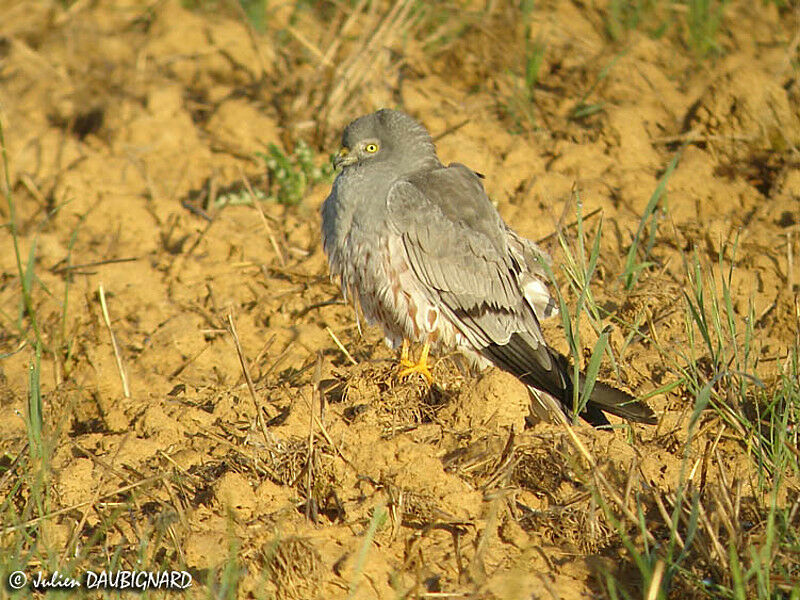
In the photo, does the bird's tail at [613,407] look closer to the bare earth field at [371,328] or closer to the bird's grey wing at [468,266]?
the bare earth field at [371,328]

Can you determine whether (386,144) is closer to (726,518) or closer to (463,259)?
(463,259)

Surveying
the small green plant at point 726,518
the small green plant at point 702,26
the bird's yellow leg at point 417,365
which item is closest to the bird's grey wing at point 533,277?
the bird's yellow leg at point 417,365

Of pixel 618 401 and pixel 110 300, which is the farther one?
pixel 110 300

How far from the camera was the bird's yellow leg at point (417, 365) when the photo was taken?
4.54 metres

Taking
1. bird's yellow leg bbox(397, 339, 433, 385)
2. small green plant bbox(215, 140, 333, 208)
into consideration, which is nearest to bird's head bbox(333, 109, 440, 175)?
bird's yellow leg bbox(397, 339, 433, 385)

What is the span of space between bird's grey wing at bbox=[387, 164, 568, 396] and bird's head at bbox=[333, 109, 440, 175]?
0.54 feet

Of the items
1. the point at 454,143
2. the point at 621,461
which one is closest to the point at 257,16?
the point at 454,143

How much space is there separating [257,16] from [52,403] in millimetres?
3843

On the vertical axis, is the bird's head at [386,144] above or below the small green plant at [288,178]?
above

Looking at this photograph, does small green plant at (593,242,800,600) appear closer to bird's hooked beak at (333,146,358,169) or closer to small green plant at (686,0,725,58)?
bird's hooked beak at (333,146,358,169)

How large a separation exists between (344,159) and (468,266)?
838mm

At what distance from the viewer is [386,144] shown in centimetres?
504

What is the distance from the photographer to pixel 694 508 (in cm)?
345

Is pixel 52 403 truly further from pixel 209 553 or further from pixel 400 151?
pixel 400 151
